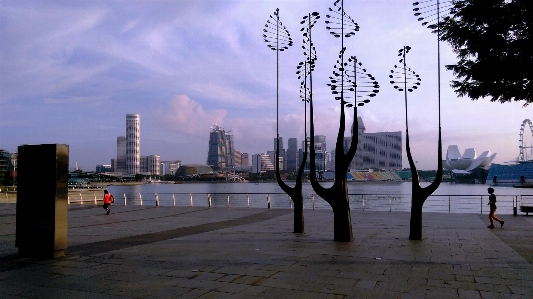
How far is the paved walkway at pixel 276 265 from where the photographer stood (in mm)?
6383

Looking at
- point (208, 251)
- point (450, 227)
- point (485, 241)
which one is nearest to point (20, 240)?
point (208, 251)

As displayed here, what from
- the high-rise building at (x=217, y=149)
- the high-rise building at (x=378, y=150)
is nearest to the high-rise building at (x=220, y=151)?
the high-rise building at (x=217, y=149)

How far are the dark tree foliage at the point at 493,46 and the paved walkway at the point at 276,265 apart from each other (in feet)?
10.9

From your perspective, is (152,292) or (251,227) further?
(251,227)

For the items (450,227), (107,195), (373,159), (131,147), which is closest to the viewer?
(450,227)

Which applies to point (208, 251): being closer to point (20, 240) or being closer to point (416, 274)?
point (20, 240)

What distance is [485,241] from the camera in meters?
11.3

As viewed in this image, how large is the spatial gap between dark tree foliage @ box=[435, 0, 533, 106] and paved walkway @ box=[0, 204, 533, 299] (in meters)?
3.32

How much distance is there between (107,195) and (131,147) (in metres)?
146

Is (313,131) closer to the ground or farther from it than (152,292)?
farther from it

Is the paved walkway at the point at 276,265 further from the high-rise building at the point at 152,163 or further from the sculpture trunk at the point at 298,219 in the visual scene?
the high-rise building at the point at 152,163

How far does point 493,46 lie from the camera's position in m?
8.16

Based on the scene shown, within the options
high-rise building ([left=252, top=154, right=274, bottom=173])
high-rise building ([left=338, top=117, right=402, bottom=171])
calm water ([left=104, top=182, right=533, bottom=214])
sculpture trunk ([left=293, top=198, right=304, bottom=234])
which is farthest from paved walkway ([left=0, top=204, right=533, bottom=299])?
high-rise building ([left=252, top=154, right=274, bottom=173])

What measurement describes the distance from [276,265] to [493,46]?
563 centimetres
